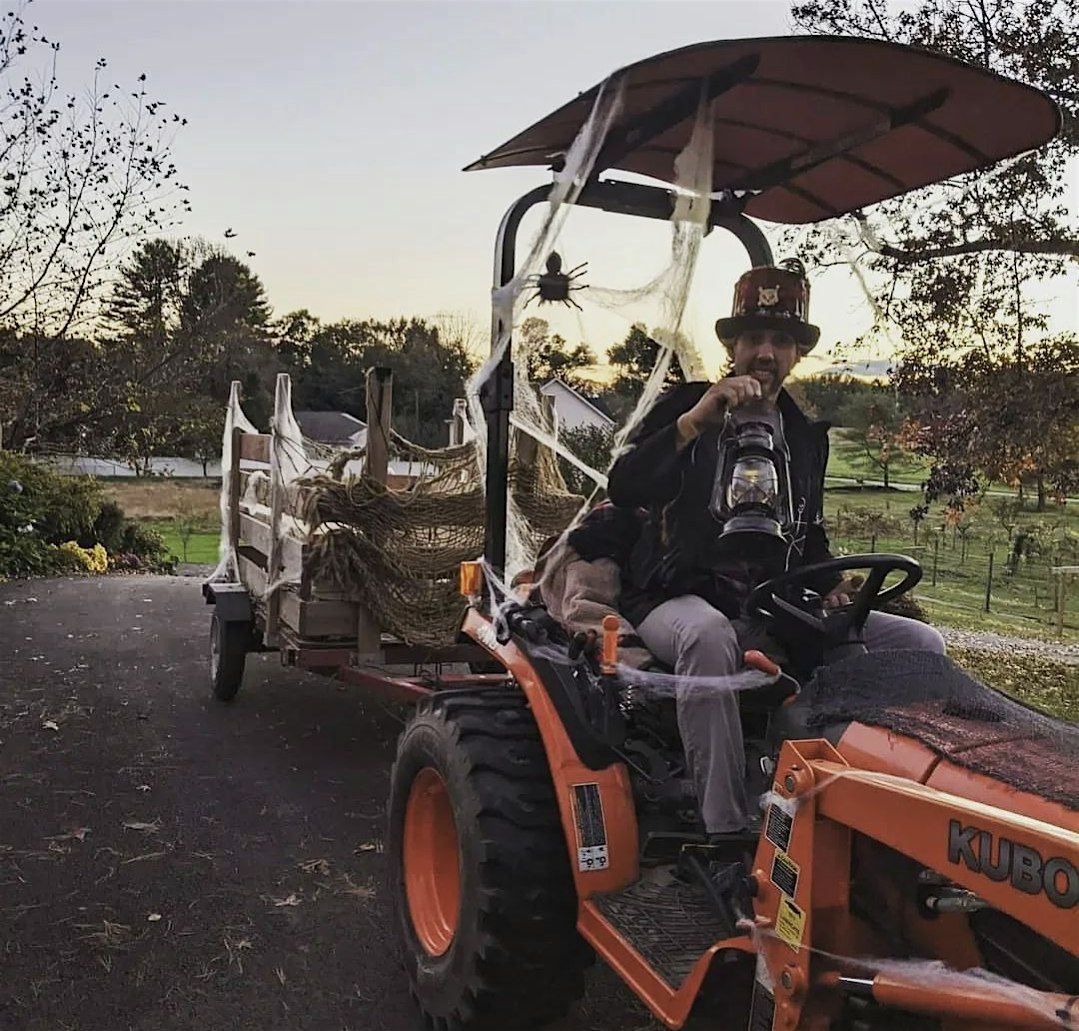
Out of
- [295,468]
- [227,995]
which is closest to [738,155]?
[227,995]

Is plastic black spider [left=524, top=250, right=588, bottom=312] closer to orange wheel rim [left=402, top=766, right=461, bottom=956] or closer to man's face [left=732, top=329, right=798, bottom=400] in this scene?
man's face [left=732, top=329, right=798, bottom=400]

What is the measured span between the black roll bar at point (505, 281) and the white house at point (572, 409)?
0.45 ft

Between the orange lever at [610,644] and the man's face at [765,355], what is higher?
the man's face at [765,355]

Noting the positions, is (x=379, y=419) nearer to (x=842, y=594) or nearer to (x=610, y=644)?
(x=842, y=594)

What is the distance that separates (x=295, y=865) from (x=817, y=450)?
8.93 feet

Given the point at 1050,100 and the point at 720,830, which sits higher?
the point at 1050,100

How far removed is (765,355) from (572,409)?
1.81 ft

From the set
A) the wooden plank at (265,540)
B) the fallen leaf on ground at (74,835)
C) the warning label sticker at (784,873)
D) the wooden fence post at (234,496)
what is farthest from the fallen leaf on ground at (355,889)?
the wooden fence post at (234,496)

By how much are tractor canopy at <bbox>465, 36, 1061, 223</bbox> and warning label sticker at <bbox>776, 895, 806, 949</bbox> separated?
5.88ft

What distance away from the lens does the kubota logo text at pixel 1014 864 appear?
157 centimetres

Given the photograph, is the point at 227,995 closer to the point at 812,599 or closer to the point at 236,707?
the point at 812,599

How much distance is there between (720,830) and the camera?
8.14ft

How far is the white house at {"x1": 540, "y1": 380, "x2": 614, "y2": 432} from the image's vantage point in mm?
2895

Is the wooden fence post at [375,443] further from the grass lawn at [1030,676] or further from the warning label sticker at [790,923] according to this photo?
the grass lawn at [1030,676]
